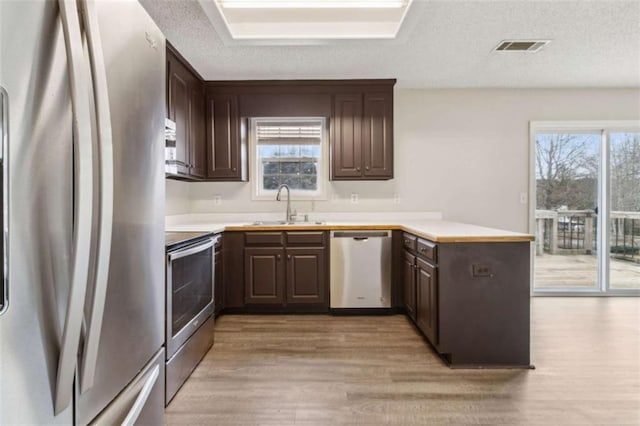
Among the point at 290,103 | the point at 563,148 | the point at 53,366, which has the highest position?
the point at 290,103

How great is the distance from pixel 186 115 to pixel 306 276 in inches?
73.3

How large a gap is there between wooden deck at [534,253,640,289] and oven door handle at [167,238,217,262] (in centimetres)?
369

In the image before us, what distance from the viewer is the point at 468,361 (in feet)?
7.72

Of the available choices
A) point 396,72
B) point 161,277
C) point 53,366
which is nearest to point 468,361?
point 161,277

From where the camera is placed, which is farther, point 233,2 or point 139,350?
point 233,2

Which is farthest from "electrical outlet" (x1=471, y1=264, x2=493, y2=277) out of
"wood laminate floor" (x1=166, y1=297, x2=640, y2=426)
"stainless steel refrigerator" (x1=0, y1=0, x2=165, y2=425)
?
"stainless steel refrigerator" (x1=0, y1=0, x2=165, y2=425)

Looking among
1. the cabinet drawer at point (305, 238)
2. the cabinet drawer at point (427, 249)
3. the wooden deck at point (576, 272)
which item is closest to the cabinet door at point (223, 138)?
the cabinet drawer at point (305, 238)

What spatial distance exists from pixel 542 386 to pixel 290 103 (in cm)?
317

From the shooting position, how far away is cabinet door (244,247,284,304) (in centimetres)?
346

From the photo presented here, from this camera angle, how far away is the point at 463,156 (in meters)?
4.11

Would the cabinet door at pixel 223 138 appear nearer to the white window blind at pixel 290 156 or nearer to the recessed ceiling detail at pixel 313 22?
the white window blind at pixel 290 156

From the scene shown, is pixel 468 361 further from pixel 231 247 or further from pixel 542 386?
pixel 231 247

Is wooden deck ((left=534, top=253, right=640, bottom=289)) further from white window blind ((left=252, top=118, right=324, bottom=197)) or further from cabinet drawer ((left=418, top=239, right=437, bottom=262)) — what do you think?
white window blind ((left=252, top=118, right=324, bottom=197))

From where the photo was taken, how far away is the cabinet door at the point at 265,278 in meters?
3.46
